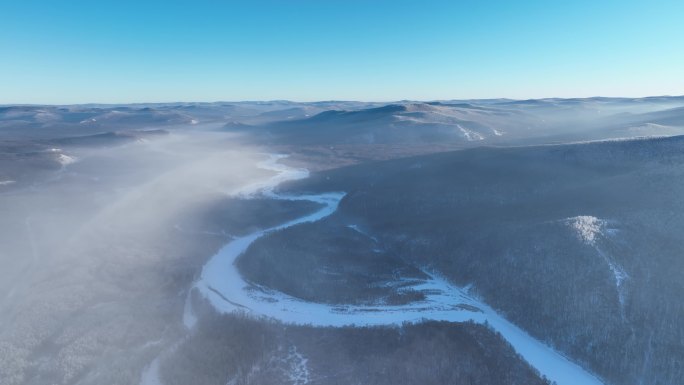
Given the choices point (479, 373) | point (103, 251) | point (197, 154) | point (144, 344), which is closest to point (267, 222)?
point (103, 251)

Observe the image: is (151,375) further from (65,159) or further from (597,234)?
(65,159)

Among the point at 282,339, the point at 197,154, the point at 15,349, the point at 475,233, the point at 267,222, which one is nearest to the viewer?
the point at 15,349

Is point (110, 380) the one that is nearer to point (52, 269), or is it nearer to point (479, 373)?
point (52, 269)

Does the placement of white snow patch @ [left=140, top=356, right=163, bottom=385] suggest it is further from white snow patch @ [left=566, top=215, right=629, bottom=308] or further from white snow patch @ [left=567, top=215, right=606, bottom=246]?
white snow patch @ [left=567, top=215, right=606, bottom=246]

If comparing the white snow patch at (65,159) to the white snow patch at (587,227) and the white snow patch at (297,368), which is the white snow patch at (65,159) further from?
the white snow patch at (587,227)

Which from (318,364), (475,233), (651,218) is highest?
(651,218)

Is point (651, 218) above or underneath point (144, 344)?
above

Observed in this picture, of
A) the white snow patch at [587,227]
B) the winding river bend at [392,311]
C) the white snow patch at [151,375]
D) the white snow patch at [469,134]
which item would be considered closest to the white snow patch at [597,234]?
the white snow patch at [587,227]

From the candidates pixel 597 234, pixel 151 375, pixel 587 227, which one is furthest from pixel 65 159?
pixel 597 234

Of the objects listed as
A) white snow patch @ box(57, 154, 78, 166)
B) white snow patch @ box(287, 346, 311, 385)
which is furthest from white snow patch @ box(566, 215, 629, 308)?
white snow patch @ box(57, 154, 78, 166)

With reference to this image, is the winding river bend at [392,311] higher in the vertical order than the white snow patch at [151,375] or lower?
higher
